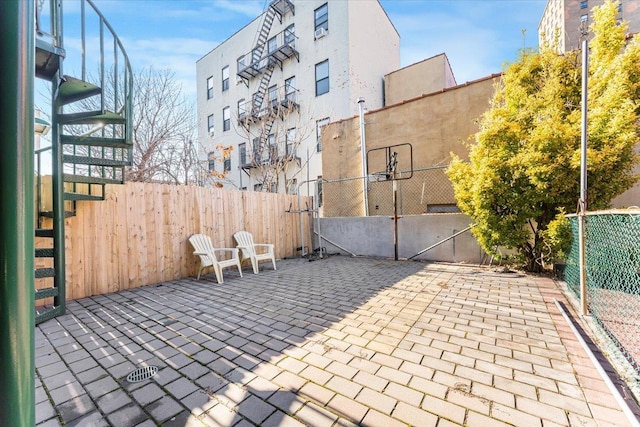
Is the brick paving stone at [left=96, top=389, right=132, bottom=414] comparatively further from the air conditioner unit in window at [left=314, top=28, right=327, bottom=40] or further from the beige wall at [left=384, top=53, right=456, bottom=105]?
the air conditioner unit in window at [left=314, top=28, right=327, bottom=40]

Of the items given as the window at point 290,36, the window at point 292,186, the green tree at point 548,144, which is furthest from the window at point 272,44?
the green tree at point 548,144

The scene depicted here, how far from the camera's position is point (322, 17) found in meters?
12.9

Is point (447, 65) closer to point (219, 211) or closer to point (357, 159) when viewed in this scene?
point (357, 159)

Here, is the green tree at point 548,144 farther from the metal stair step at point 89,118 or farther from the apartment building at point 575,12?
the apartment building at point 575,12

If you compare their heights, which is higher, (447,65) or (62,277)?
(447,65)

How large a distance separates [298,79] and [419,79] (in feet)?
18.7

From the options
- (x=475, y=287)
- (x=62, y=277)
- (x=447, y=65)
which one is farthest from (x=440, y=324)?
(x=447, y=65)

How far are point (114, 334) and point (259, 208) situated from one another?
15.2 feet

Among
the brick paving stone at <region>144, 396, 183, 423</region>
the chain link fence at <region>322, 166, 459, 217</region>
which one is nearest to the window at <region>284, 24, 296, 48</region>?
the chain link fence at <region>322, 166, 459, 217</region>

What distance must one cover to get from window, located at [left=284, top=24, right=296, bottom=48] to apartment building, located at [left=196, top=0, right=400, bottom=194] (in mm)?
46

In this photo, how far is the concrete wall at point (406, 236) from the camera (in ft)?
20.8

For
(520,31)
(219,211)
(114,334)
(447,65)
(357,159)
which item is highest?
(447,65)

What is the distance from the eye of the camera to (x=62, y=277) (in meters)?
3.47

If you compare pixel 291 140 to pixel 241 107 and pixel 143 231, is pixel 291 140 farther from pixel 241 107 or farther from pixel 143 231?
pixel 143 231
